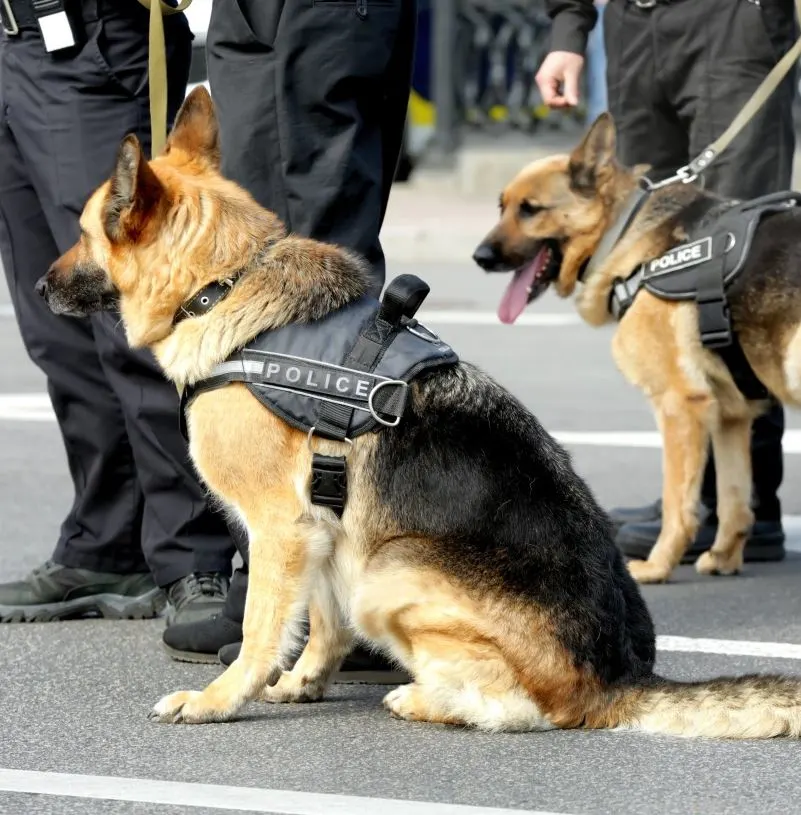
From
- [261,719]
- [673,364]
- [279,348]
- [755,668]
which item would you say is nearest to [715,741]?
[755,668]

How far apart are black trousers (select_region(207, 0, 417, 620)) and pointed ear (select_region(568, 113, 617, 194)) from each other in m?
1.45

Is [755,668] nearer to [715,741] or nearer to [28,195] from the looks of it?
[715,741]

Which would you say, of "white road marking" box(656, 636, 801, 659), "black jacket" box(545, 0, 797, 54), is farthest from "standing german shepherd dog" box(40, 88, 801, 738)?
"black jacket" box(545, 0, 797, 54)

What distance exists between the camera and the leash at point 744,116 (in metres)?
5.43

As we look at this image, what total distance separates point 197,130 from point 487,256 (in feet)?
7.06

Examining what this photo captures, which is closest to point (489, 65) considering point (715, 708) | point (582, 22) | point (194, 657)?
point (582, 22)

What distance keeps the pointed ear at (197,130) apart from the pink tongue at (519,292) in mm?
2056

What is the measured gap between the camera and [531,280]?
6.12 meters

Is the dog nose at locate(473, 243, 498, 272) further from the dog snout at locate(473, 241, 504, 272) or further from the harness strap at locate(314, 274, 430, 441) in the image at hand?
the harness strap at locate(314, 274, 430, 441)

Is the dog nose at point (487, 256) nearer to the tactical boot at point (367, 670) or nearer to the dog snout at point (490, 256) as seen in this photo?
the dog snout at point (490, 256)

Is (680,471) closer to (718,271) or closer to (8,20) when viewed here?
(718,271)

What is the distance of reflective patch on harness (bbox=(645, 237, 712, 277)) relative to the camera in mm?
5324

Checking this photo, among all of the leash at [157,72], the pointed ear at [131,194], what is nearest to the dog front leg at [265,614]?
the pointed ear at [131,194]

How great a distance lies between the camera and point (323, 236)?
436cm
